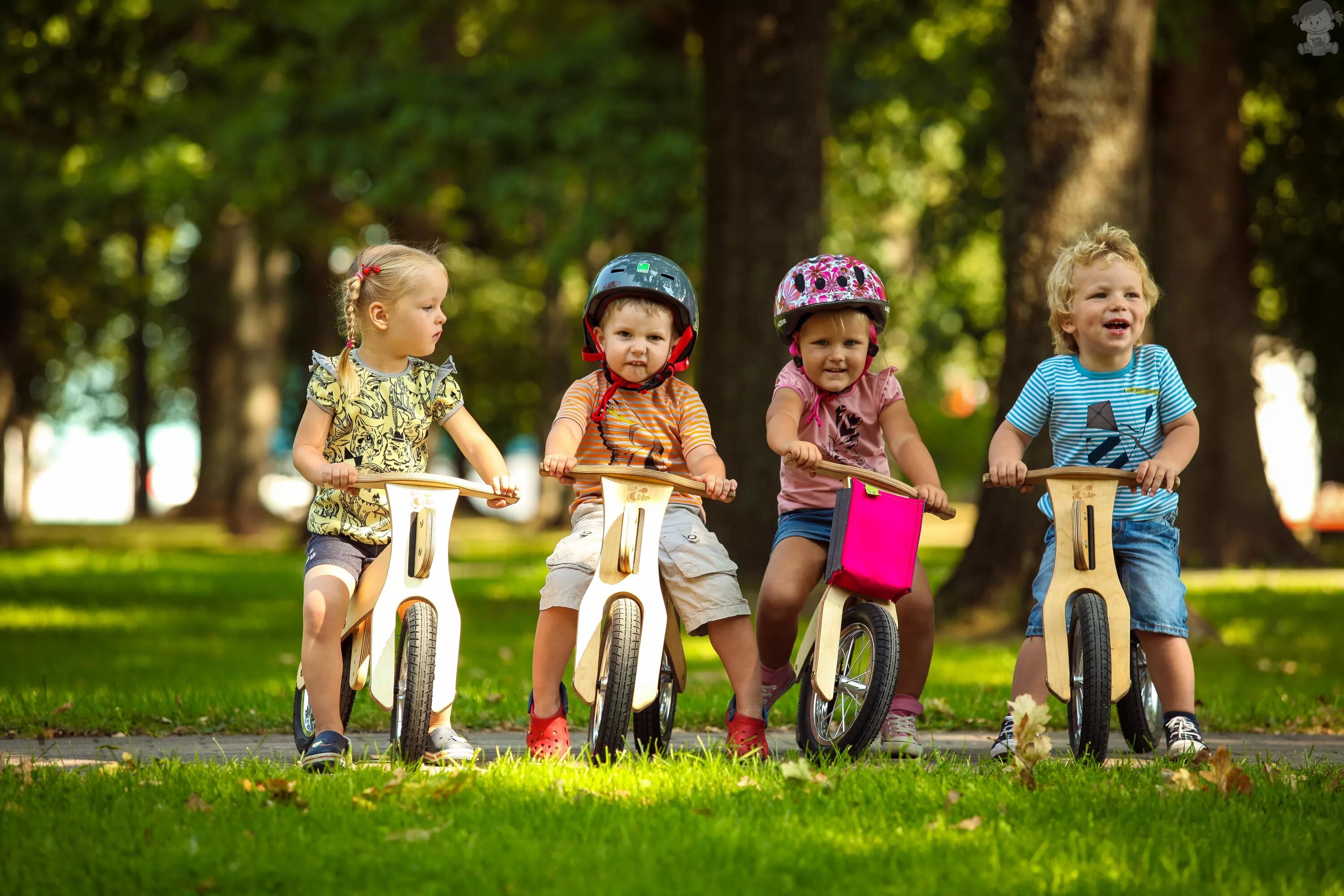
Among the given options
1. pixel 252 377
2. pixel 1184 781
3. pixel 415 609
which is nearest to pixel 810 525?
pixel 415 609

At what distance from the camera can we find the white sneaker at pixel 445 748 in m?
5.00

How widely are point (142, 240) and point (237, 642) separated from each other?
81.9ft

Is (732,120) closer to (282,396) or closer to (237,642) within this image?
(237,642)

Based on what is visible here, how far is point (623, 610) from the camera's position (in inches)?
192

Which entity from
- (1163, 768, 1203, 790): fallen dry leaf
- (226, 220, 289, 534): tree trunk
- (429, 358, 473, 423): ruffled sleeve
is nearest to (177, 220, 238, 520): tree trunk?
(226, 220, 289, 534): tree trunk

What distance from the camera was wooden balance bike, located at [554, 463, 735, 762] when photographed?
4.82m

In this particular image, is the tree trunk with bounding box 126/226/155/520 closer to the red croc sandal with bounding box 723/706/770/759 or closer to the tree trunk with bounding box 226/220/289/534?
the tree trunk with bounding box 226/220/289/534

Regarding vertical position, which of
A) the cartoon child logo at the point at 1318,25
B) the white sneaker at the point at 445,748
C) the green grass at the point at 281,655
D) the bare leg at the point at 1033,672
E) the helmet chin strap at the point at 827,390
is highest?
the cartoon child logo at the point at 1318,25

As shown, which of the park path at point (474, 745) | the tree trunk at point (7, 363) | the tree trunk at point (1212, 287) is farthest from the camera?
the tree trunk at point (7, 363)

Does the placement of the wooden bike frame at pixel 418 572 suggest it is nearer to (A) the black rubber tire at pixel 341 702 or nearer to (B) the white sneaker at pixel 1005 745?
(A) the black rubber tire at pixel 341 702

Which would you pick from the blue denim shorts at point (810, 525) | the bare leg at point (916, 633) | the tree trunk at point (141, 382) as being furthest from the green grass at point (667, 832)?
the tree trunk at point (141, 382)

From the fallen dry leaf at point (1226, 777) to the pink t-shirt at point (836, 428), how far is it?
1.49 m

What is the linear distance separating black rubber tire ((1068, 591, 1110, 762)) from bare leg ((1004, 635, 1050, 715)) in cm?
25

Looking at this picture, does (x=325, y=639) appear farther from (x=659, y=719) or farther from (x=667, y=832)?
(x=667, y=832)
